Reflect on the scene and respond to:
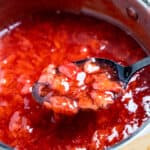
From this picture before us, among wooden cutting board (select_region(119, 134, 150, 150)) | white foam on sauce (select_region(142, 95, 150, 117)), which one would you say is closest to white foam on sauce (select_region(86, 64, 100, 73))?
white foam on sauce (select_region(142, 95, 150, 117))

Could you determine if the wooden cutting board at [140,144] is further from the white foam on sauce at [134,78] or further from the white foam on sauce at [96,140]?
the white foam on sauce at [134,78]

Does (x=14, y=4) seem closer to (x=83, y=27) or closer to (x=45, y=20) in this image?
(x=45, y=20)

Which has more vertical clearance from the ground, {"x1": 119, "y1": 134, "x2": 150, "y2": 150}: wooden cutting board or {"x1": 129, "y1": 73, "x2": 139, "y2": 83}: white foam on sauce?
{"x1": 129, "y1": 73, "x2": 139, "y2": 83}: white foam on sauce

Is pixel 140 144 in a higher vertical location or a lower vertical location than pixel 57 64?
lower

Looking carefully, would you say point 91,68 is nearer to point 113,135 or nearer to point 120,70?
point 120,70

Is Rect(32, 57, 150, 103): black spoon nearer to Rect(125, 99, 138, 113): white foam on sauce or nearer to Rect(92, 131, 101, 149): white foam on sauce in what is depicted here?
Rect(125, 99, 138, 113): white foam on sauce

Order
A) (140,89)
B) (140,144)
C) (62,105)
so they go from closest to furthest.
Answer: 1. (140,144)
2. (62,105)
3. (140,89)

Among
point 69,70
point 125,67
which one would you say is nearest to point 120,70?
point 125,67

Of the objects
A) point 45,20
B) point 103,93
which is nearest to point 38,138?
point 103,93
